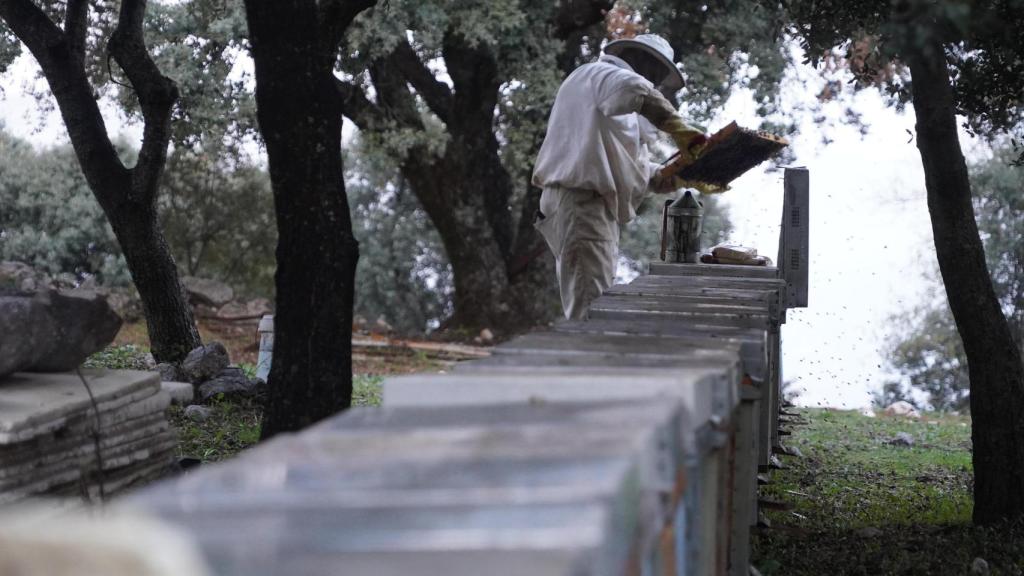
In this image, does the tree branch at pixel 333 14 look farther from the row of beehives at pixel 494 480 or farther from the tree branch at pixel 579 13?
the tree branch at pixel 579 13

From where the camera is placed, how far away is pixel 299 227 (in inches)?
212

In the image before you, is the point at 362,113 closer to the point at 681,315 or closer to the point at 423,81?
the point at 423,81

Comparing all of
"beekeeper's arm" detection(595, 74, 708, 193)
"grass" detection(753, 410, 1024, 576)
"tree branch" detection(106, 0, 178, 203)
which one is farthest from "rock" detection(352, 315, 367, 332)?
"beekeeper's arm" detection(595, 74, 708, 193)

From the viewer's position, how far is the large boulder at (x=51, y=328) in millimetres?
4441

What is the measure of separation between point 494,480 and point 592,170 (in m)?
5.47

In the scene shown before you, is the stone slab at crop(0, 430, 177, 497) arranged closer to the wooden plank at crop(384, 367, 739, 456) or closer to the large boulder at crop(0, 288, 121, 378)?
the large boulder at crop(0, 288, 121, 378)

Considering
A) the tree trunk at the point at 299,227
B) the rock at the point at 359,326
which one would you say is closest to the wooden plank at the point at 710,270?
the tree trunk at the point at 299,227

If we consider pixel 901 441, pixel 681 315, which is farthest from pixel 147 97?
pixel 901 441

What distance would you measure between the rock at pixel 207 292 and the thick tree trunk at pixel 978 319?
562 inches

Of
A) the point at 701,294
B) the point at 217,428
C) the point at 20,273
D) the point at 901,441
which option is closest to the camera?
the point at 701,294

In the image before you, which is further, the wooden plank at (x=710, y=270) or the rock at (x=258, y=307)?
the rock at (x=258, y=307)

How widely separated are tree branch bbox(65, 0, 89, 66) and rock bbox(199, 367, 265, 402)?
288 centimetres

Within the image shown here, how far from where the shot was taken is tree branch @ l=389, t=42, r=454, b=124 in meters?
16.8

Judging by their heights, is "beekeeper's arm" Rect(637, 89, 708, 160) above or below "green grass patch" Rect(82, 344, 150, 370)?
above
